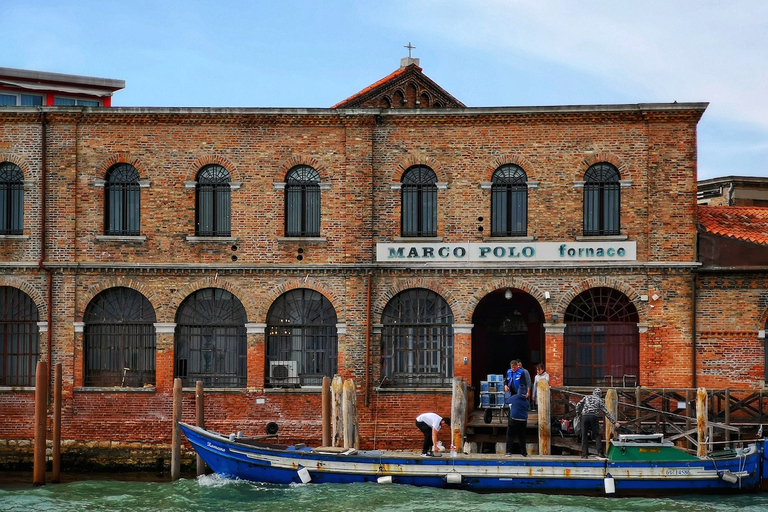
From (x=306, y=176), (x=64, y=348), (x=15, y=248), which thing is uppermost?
(x=306, y=176)

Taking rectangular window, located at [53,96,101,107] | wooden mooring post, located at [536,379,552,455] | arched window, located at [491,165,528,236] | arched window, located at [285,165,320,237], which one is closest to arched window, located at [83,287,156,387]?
arched window, located at [285,165,320,237]

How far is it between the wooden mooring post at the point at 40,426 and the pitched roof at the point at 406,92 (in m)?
15.7

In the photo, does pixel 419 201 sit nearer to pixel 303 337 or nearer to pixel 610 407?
pixel 303 337

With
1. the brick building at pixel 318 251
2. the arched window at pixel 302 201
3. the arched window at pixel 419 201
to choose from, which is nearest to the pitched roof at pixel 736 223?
the brick building at pixel 318 251

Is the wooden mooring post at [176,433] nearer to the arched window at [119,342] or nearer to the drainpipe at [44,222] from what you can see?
the arched window at [119,342]

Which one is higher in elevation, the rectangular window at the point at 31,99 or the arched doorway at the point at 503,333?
the rectangular window at the point at 31,99

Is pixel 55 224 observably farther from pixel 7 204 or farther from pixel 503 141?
pixel 503 141

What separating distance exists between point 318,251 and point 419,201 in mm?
2724

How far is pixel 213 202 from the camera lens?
2650 centimetres

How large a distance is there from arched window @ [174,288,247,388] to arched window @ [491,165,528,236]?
656cm

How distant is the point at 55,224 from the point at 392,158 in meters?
8.33

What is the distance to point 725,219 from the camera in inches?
1057

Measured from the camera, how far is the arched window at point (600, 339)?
2586 centimetres

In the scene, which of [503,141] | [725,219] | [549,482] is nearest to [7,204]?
[503,141]
